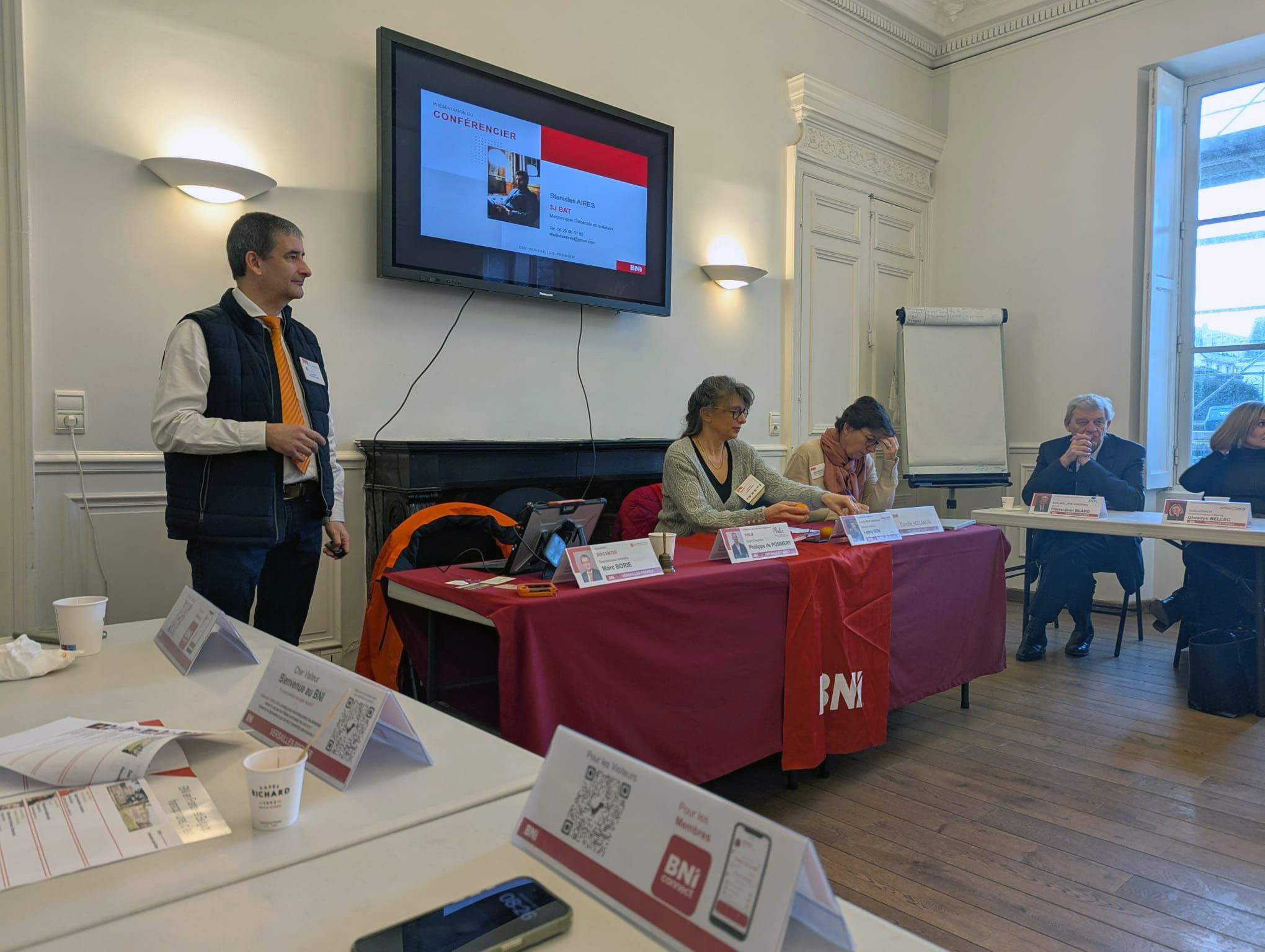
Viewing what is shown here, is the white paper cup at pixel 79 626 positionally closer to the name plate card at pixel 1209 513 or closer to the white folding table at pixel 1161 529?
the white folding table at pixel 1161 529

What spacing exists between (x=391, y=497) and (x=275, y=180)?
1.19 metres

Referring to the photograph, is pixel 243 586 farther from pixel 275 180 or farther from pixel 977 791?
pixel 977 791

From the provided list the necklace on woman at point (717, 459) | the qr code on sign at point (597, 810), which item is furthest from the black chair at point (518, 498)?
the qr code on sign at point (597, 810)

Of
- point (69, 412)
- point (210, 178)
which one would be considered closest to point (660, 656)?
point (69, 412)

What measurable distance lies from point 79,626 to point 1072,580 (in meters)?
4.14

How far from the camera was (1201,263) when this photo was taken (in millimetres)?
5043

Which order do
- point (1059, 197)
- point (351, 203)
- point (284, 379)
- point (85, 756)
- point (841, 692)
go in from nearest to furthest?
point (85, 756)
point (284, 379)
point (841, 692)
point (351, 203)
point (1059, 197)

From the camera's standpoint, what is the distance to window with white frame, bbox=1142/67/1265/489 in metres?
4.84

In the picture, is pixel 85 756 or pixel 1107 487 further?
pixel 1107 487

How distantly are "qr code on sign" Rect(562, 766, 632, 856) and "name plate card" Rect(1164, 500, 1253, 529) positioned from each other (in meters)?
3.36

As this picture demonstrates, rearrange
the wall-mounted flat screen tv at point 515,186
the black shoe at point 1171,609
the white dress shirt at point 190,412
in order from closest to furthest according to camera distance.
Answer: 1. the white dress shirt at point 190,412
2. the wall-mounted flat screen tv at point 515,186
3. the black shoe at point 1171,609

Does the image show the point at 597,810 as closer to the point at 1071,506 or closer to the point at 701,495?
the point at 701,495

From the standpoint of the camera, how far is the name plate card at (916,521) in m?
2.91

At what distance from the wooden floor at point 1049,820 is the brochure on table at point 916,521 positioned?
720mm
